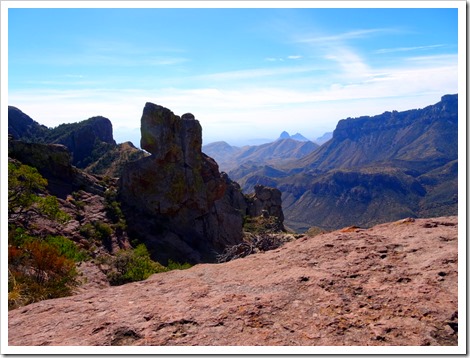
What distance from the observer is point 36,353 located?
6.14 meters

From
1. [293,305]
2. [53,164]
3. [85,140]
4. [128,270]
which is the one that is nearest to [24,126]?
[85,140]

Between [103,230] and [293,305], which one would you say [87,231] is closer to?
[103,230]

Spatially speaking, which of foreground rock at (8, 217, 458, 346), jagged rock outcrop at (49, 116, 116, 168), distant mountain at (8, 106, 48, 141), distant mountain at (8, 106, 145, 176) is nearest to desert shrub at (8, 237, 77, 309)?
foreground rock at (8, 217, 458, 346)

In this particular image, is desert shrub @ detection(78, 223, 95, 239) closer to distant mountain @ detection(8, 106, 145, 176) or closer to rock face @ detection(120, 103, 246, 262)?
rock face @ detection(120, 103, 246, 262)

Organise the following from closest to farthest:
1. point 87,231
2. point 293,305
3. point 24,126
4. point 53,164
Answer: point 293,305 < point 87,231 < point 53,164 < point 24,126

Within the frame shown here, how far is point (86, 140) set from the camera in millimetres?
80062

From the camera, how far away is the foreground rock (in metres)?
5.93

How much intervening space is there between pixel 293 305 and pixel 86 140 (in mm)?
80484

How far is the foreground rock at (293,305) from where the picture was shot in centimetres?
593

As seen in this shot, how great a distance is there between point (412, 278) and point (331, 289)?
4.94 feet

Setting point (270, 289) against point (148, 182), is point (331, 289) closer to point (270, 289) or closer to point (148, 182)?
point (270, 289)

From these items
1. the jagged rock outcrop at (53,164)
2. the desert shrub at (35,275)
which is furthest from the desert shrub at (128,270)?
the jagged rock outcrop at (53,164)

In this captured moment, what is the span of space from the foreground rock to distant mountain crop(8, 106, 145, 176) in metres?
55.1

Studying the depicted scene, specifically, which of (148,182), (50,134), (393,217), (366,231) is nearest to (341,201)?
(393,217)
